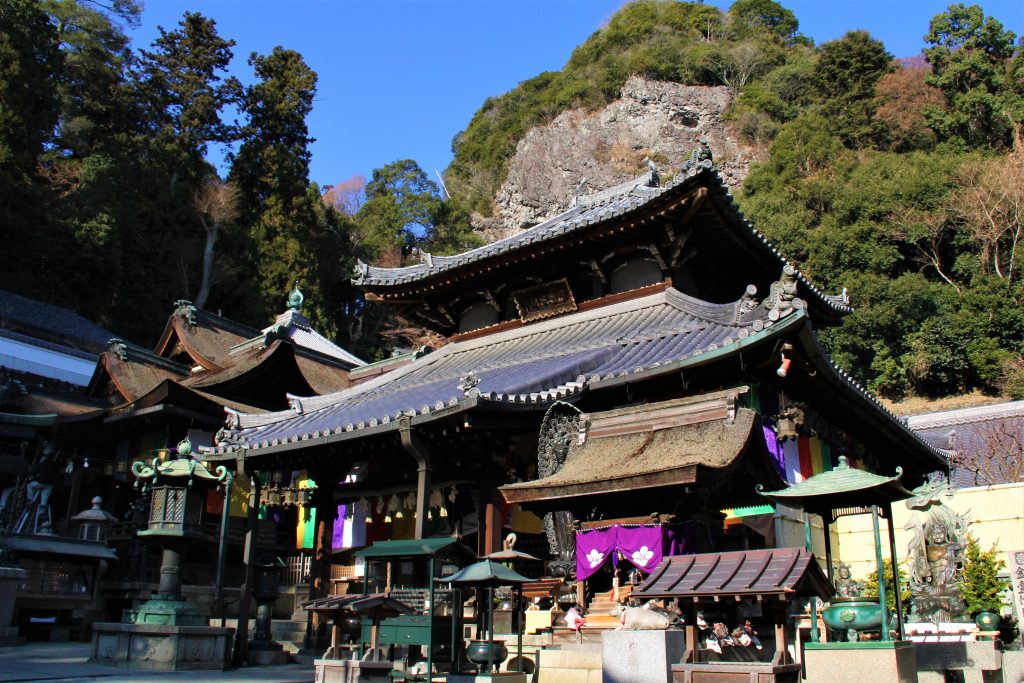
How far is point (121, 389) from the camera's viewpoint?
2988 centimetres

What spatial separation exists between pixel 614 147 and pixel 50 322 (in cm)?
4524

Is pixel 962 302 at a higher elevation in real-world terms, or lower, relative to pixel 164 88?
lower

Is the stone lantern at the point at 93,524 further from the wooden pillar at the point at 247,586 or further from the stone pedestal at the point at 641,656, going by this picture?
the stone pedestal at the point at 641,656

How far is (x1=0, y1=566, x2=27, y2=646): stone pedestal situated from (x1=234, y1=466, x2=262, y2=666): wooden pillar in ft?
12.6

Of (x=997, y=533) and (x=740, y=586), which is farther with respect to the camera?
(x=997, y=533)

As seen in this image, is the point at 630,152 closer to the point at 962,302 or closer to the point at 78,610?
the point at 962,302

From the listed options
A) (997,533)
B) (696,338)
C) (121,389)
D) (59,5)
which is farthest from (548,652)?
(59,5)

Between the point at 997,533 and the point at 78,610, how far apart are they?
73.8 ft

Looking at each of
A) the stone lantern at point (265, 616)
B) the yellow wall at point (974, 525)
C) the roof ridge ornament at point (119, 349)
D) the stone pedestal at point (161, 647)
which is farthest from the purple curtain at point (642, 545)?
the roof ridge ornament at point (119, 349)

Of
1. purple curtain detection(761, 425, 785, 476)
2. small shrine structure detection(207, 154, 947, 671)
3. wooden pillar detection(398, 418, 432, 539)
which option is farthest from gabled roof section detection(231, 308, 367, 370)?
purple curtain detection(761, 425, 785, 476)

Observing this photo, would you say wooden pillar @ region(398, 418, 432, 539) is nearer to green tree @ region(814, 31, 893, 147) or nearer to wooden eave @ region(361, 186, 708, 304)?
wooden eave @ region(361, 186, 708, 304)

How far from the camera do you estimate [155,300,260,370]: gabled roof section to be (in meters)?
32.8

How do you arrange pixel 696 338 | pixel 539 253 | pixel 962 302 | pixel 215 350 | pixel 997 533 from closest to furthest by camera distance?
pixel 696 338, pixel 539 253, pixel 997 533, pixel 215 350, pixel 962 302

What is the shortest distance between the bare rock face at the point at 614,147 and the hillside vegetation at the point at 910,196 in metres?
2.84
